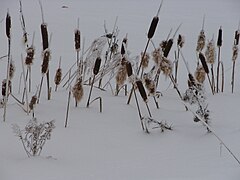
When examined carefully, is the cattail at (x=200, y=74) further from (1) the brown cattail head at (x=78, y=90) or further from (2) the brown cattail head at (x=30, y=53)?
(2) the brown cattail head at (x=30, y=53)

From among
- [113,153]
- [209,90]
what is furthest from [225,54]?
[113,153]

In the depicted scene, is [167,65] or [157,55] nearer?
[167,65]

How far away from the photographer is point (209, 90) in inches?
86.8

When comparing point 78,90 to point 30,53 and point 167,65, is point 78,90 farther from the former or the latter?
point 167,65

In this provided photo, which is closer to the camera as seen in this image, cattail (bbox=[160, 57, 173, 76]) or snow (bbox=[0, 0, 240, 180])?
Answer: snow (bbox=[0, 0, 240, 180])

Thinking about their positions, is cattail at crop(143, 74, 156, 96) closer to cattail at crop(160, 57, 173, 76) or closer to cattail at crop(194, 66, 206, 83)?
cattail at crop(160, 57, 173, 76)

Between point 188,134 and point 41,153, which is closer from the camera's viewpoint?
point 41,153

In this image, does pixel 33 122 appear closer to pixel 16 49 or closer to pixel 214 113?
pixel 214 113

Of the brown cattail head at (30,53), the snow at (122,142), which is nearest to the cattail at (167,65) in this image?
the snow at (122,142)

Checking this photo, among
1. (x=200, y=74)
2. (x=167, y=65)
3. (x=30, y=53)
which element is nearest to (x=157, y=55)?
(x=167, y=65)

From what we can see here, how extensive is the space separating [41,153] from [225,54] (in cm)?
206

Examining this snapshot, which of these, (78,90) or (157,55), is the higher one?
(157,55)

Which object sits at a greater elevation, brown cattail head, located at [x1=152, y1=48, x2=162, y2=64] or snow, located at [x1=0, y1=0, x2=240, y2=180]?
brown cattail head, located at [x1=152, y1=48, x2=162, y2=64]

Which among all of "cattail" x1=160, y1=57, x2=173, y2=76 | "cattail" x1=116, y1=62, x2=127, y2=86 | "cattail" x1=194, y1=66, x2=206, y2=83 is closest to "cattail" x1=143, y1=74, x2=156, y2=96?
"cattail" x1=160, y1=57, x2=173, y2=76
